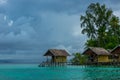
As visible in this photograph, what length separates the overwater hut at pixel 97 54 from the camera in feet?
146

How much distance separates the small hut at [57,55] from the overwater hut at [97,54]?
3.90 m

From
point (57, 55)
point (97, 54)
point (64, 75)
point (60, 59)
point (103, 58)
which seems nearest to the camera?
point (64, 75)

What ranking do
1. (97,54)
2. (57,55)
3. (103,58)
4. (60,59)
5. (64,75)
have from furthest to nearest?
(60,59) < (57,55) < (103,58) < (97,54) < (64,75)

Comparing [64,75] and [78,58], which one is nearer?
[64,75]

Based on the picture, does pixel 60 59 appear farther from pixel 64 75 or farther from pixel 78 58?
pixel 64 75

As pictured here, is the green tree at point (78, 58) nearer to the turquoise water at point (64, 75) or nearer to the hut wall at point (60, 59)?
the hut wall at point (60, 59)

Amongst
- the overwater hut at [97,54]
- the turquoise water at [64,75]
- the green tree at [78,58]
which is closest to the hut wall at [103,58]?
the overwater hut at [97,54]

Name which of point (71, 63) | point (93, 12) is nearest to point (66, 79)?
point (71, 63)

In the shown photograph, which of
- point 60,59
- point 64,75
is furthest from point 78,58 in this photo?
point 64,75

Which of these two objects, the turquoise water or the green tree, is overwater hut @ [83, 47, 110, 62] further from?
the turquoise water

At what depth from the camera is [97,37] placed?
50094mm

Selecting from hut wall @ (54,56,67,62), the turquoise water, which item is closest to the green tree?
hut wall @ (54,56,67,62)

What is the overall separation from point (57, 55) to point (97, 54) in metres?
6.39

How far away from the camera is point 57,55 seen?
153ft
